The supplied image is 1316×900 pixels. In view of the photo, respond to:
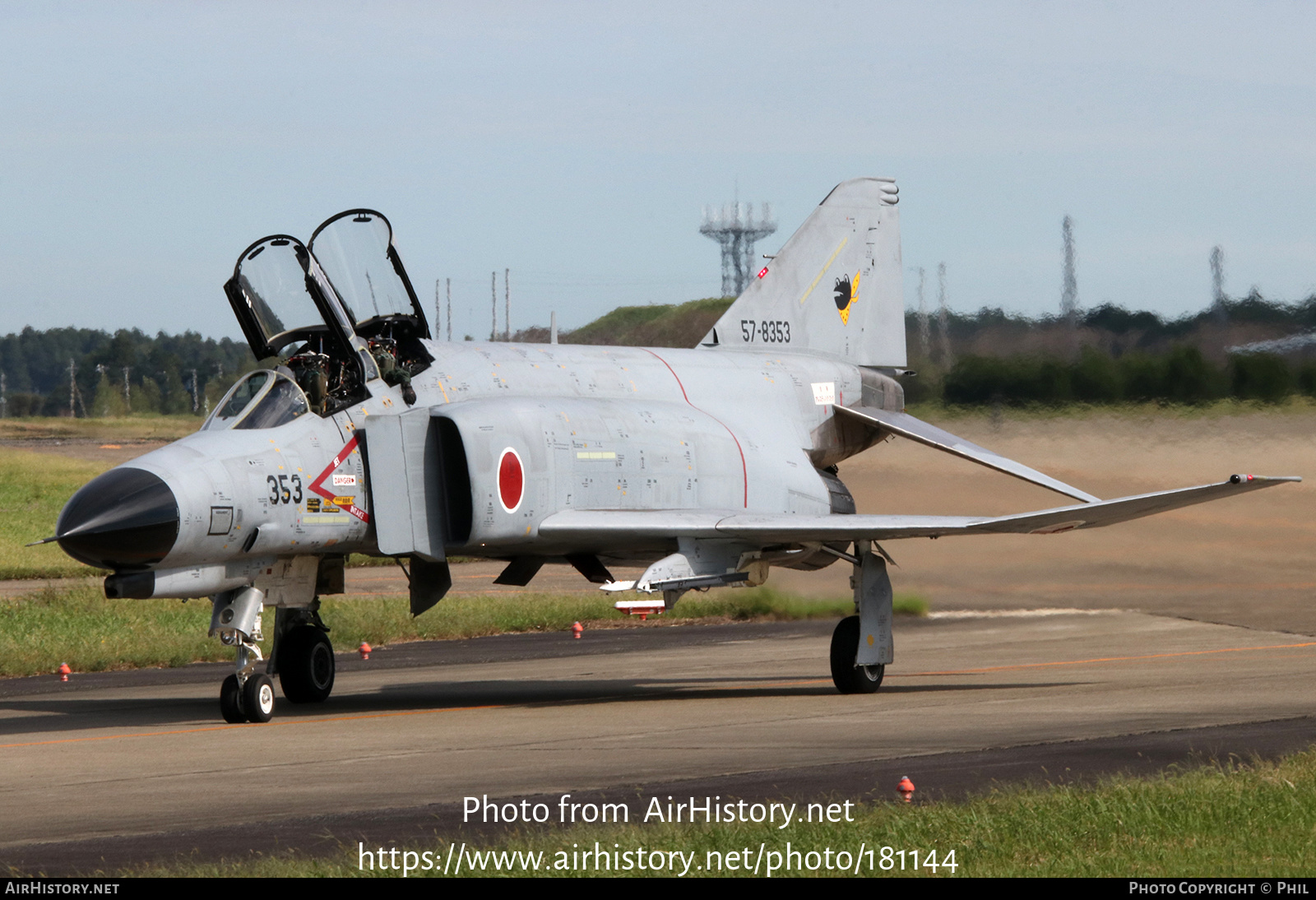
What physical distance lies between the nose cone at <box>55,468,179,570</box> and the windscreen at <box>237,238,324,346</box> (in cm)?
252

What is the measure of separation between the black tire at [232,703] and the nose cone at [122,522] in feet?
4.93

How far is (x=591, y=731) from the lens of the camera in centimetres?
1305

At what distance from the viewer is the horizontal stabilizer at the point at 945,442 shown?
1802cm

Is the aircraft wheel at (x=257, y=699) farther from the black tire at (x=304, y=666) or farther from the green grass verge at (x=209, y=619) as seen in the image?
the green grass verge at (x=209, y=619)

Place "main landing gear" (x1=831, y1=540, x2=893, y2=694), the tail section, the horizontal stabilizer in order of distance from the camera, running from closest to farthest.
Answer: "main landing gear" (x1=831, y1=540, x2=893, y2=694), the horizontal stabilizer, the tail section

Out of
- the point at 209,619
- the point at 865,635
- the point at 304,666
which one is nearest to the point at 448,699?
the point at 304,666

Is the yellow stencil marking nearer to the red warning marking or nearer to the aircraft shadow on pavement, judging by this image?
the aircraft shadow on pavement

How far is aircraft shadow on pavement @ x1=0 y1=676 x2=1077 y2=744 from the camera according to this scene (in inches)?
565

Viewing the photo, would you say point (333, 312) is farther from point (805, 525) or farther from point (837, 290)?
point (837, 290)

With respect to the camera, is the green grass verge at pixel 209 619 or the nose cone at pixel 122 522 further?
the green grass verge at pixel 209 619

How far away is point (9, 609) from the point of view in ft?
74.0

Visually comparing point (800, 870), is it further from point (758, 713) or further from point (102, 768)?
point (758, 713)

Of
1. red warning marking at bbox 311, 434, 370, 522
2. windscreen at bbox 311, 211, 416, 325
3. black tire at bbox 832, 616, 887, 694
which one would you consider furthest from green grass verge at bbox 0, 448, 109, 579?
black tire at bbox 832, 616, 887, 694

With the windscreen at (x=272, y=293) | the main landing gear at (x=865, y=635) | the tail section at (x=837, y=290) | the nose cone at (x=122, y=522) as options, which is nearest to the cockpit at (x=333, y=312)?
the windscreen at (x=272, y=293)
